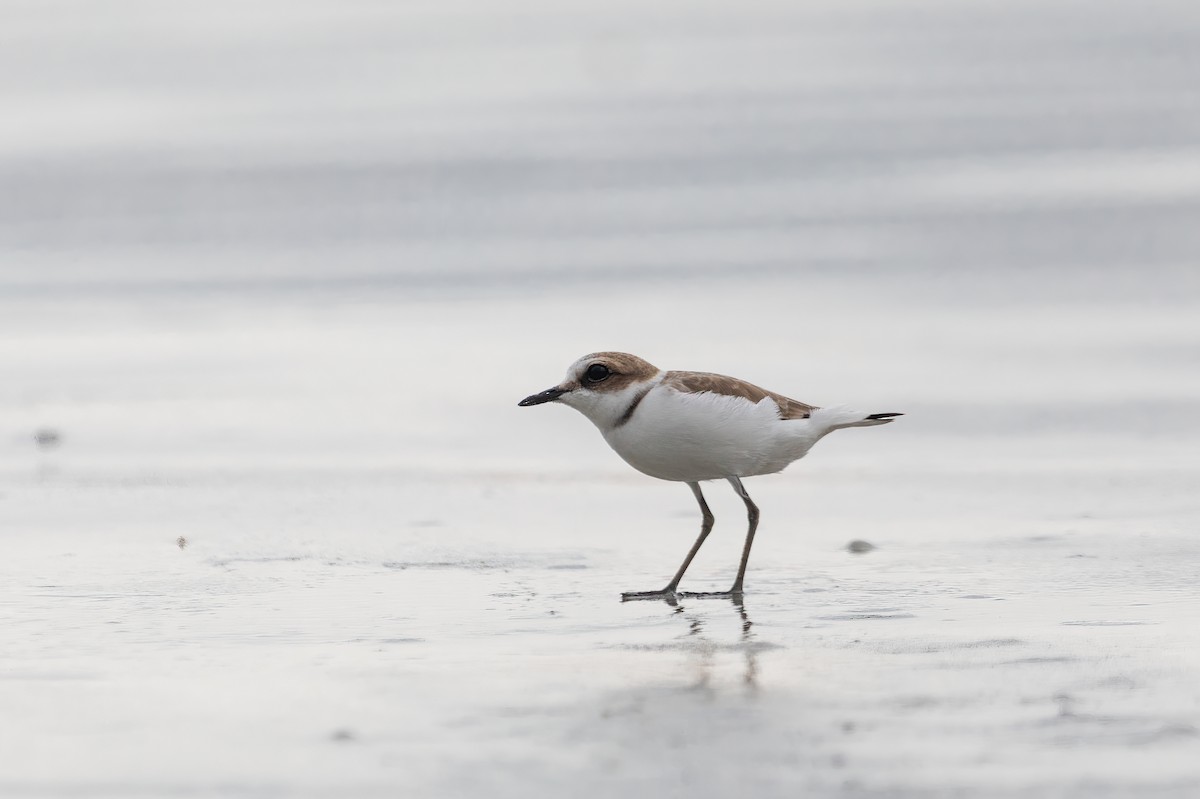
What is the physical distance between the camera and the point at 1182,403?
9.01 meters

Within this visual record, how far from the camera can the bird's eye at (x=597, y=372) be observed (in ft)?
21.9

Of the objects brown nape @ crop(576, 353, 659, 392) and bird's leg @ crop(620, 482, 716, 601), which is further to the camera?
brown nape @ crop(576, 353, 659, 392)

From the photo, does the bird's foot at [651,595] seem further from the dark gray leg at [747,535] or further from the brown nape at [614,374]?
the brown nape at [614,374]

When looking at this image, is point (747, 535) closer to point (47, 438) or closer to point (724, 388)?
point (724, 388)

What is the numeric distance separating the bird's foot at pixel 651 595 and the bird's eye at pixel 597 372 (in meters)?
0.92

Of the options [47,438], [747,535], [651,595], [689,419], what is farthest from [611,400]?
[47,438]

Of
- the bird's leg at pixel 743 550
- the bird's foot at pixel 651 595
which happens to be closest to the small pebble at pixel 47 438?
the bird's leg at pixel 743 550

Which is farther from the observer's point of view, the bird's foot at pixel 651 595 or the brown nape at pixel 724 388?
the brown nape at pixel 724 388

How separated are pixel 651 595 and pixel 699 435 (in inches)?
29.2

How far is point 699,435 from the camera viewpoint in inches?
257

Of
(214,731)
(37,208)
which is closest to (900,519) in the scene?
(214,731)

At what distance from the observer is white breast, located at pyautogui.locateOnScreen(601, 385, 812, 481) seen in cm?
653

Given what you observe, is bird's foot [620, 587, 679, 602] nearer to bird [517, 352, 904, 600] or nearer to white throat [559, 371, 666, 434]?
bird [517, 352, 904, 600]

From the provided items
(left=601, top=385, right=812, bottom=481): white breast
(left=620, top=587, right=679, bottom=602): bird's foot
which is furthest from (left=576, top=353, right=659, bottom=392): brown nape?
(left=620, top=587, right=679, bottom=602): bird's foot
